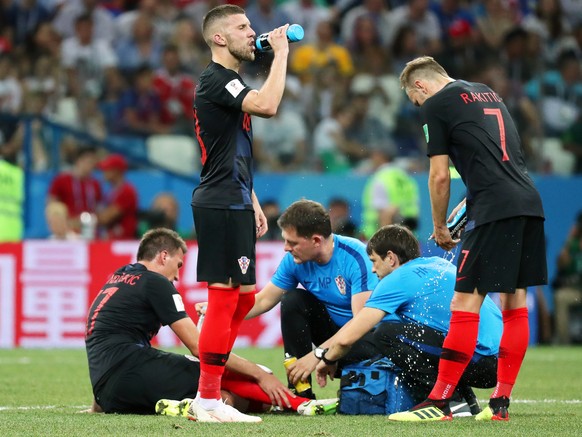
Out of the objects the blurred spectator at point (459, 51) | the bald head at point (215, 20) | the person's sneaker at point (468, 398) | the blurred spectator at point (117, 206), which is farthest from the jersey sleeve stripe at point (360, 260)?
the blurred spectator at point (459, 51)

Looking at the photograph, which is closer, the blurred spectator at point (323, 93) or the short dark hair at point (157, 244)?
the short dark hair at point (157, 244)

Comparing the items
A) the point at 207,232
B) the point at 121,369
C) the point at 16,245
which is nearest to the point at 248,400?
the point at 121,369

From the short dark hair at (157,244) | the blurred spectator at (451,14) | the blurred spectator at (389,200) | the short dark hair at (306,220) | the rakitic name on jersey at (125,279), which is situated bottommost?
the rakitic name on jersey at (125,279)

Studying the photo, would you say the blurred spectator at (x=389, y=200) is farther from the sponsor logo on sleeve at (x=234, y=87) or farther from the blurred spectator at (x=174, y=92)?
the sponsor logo on sleeve at (x=234, y=87)

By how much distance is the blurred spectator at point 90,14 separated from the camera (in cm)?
1623

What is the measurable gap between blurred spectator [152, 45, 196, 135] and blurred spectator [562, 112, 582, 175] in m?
4.66

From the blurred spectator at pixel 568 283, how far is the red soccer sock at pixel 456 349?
8.22 meters

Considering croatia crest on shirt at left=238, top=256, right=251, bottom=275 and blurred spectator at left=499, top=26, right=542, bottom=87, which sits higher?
blurred spectator at left=499, top=26, right=542, bottom=87

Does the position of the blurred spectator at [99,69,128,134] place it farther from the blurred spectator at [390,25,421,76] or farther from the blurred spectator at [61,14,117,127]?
the blurred spectator at [390,25,421,76]

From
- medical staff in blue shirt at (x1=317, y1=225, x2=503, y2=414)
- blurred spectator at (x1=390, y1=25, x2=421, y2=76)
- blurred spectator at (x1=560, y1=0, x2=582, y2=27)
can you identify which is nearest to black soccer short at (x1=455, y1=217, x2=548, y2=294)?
medical staff in blue shirt at (x1=317, y1=225, x2=503, y2=414)

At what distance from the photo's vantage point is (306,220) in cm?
727

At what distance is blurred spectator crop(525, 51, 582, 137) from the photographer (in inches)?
577

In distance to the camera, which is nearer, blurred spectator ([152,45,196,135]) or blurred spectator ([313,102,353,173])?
blurred spectator ([313,102,353,173])

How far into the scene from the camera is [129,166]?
14.4 meters
